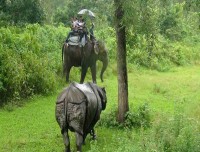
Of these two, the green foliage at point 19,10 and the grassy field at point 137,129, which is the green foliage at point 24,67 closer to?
Answer: the grassy field at point 137,129

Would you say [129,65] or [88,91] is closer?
[88,91]

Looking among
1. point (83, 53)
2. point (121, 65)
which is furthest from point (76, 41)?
point (121, 65)

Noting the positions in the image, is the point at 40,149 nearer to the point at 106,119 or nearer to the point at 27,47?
the point at 106,119

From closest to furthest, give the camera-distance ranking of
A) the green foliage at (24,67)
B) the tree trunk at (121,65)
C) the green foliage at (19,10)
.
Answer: the tree trunk at (121,65) < the green foliage at (24,67) < the green foliage at (19,10)

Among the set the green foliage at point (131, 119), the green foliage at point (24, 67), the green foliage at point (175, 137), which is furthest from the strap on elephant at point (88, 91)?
the green foliage at point (24, 67)

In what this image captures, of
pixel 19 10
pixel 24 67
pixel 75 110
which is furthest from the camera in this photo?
pixel 19 10

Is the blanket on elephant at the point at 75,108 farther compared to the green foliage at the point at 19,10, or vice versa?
the green foliage at the point at 19,10

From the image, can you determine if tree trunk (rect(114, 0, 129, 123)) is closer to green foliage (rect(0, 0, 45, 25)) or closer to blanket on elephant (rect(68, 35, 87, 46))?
blanket on elephant (rect(68, 35, 87, 46))

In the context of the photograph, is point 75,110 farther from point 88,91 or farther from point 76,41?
point 76,41

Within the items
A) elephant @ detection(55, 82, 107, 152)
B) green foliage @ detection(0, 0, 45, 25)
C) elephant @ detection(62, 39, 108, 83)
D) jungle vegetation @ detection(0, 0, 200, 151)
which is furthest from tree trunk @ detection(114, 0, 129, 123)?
green foliage @ detection(0, 0, 45, 25)

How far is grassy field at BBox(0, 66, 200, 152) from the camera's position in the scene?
6.96m

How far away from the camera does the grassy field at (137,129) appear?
6961 mm

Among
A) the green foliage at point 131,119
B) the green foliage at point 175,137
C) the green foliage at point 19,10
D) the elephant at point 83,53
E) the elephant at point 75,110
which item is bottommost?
the green foliage at point 131,119

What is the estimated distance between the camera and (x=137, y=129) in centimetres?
1030
